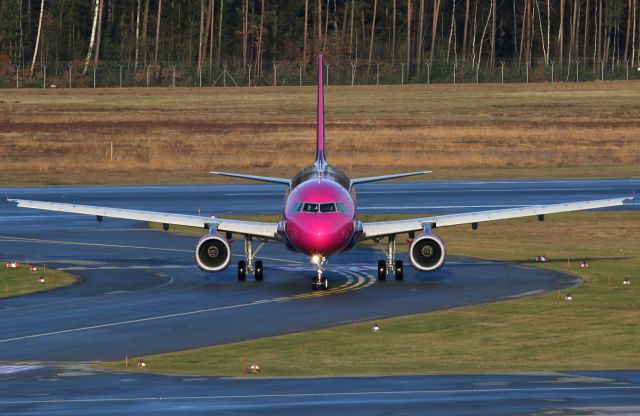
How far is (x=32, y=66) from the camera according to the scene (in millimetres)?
162750

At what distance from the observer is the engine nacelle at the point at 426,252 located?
46000 millimetres

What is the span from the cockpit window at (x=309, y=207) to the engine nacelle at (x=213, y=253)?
3858 millimetres

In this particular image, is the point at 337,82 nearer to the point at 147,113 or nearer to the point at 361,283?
the point at 147,113

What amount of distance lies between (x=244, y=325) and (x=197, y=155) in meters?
65.7

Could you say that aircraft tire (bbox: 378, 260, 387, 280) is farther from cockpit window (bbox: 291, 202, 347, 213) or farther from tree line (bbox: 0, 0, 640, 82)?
tree line (bbox: 0, 0, 640, 82)

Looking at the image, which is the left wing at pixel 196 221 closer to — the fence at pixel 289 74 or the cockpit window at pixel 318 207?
the cockpit window at pixel 318 207

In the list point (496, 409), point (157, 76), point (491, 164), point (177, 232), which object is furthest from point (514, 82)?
point (496, 409)

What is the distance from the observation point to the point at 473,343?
117 feet

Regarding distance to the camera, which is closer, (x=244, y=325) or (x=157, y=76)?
(x=244, y=325)

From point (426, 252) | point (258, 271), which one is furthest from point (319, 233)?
point (258, 271)

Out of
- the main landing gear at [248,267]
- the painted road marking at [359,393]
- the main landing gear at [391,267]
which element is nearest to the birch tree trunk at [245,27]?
the main landing gear at [248,267]

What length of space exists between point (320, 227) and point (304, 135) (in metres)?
68.7

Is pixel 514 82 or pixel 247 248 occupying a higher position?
pixel 514 82

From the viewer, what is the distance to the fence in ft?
531
